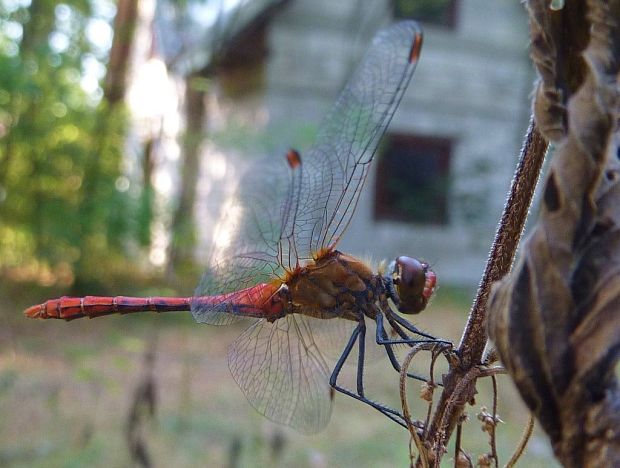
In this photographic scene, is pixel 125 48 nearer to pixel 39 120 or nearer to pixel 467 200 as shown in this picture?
pixel 39 120

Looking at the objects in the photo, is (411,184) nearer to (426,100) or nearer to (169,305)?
(426,100)

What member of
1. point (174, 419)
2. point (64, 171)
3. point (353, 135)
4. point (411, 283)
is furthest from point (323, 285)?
point (64, 171)

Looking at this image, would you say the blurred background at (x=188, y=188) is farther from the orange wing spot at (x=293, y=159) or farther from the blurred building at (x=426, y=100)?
the orange wing spot at (x=293, y=159)

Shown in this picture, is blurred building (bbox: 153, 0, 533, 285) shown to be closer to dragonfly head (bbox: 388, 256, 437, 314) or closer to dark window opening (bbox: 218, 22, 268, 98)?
dark window opening (bbox: 218, 22, 268, 98)

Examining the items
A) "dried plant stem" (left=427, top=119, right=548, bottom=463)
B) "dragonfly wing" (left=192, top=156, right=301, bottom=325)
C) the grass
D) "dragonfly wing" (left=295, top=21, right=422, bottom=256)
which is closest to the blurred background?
the grass

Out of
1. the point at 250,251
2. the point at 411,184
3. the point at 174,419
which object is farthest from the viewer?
the point at 411,184

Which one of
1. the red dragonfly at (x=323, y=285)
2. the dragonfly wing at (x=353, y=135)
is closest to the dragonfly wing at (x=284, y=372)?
the red dragonfly at (x=323, y=285)

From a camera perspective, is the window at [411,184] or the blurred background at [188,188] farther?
the window at [411,184]
